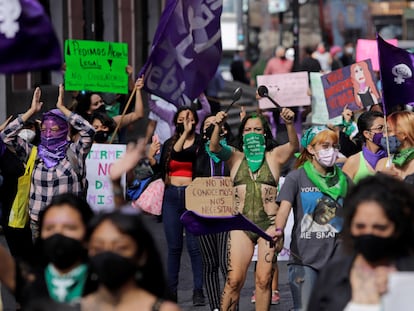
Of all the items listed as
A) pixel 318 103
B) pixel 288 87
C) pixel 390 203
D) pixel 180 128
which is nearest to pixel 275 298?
pixel 180 128

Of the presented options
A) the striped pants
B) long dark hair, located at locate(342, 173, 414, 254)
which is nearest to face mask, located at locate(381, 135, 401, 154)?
the striped pants

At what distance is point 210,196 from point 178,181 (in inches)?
39.6

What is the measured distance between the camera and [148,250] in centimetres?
548

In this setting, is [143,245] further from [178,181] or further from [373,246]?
[178,181]

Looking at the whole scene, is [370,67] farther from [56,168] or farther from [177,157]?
[56,168]

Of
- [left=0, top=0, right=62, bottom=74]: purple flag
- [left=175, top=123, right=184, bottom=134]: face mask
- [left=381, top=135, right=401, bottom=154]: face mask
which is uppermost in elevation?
[left=0, top=0, right=62, bottom=74]: purple flag

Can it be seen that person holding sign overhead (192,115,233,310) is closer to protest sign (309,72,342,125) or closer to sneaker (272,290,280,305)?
sneaker (272,290,280,305)

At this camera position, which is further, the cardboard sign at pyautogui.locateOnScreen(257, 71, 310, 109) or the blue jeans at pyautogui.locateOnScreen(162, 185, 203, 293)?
the cardboard sign at pyautogui.locateOnScreen(257, 71, 310, 109)

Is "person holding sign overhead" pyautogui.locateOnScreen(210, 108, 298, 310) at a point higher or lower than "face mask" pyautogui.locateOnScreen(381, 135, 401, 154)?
lower

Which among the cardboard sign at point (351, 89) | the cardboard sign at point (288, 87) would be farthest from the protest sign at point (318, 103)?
the cardboard sign at point (351, 89)

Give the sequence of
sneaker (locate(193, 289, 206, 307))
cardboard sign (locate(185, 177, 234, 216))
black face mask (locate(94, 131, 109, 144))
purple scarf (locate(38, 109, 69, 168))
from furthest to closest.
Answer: black face mask (locate(94, 131, 109, 144))
sneaker (locate(193, 289, 206, 307))
cardboard sign (locate(185, 177, 234, 216))
purple scarf (locate(38, 109, 69, 168))

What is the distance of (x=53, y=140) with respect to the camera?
993cm

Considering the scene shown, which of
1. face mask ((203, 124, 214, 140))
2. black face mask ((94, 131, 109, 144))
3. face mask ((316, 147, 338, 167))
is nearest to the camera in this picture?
face mask ((316, 147, 338, 167))

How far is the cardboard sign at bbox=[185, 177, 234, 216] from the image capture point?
10.4 metres
